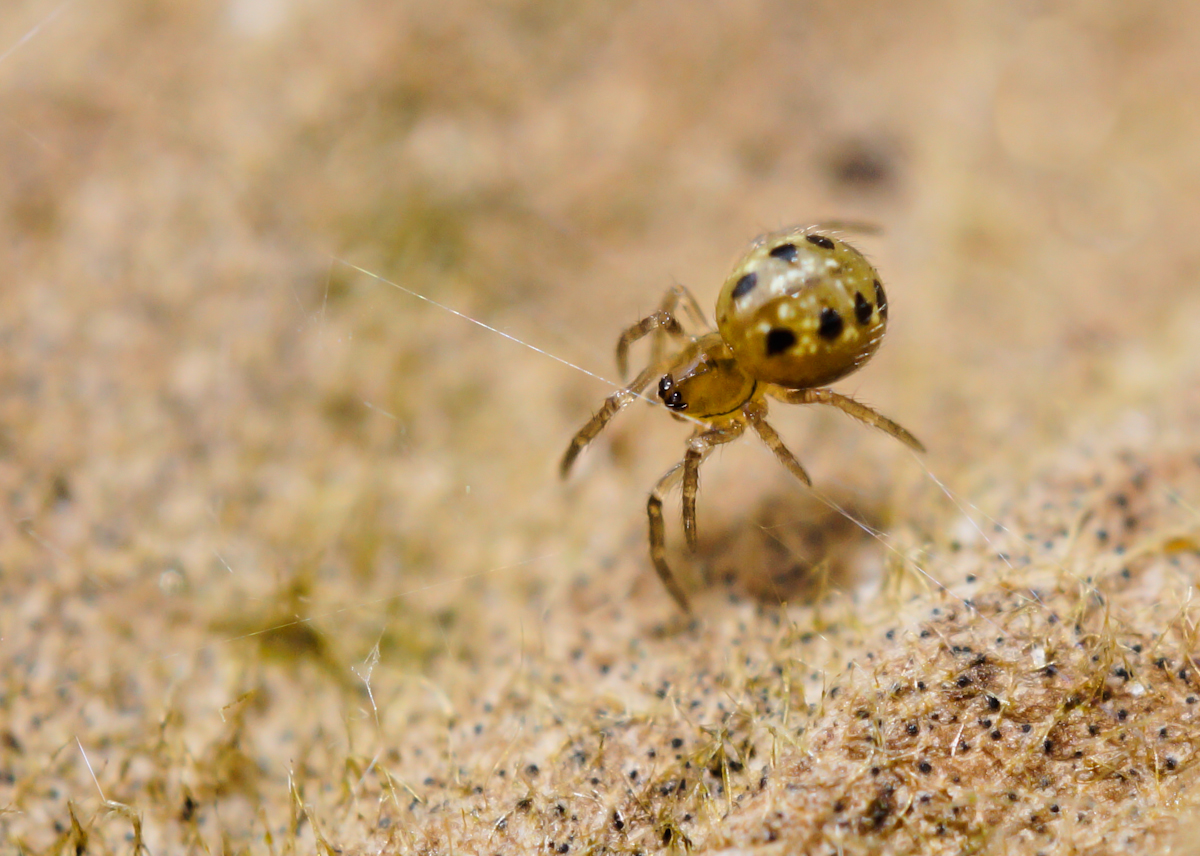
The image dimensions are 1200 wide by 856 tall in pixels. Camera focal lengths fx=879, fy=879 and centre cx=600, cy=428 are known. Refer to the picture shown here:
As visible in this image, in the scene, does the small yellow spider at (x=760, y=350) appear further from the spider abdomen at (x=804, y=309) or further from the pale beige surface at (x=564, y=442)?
the pale beige surface at (x=564, y=442)

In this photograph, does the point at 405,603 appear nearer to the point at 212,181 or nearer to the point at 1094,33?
the point at 212,181

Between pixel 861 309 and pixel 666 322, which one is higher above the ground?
pixel 861 309

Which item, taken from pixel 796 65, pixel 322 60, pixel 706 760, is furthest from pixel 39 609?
pixel 796 65

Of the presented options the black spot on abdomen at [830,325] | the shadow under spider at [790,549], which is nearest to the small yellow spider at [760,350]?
the black spot on abdomen at [830,325]

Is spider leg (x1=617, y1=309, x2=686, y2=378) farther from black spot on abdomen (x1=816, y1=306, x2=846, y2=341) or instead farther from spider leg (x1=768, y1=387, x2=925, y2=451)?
black spot on abdomen (x1=816, y1=306, x2=846, y2=341)

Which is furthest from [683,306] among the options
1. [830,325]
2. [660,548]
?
[660,548]

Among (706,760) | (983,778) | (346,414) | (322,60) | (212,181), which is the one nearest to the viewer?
(983,778)

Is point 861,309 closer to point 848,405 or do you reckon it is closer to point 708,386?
point 848,405

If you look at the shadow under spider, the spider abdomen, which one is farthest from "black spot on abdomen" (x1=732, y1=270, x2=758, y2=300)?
the shadow under spider
